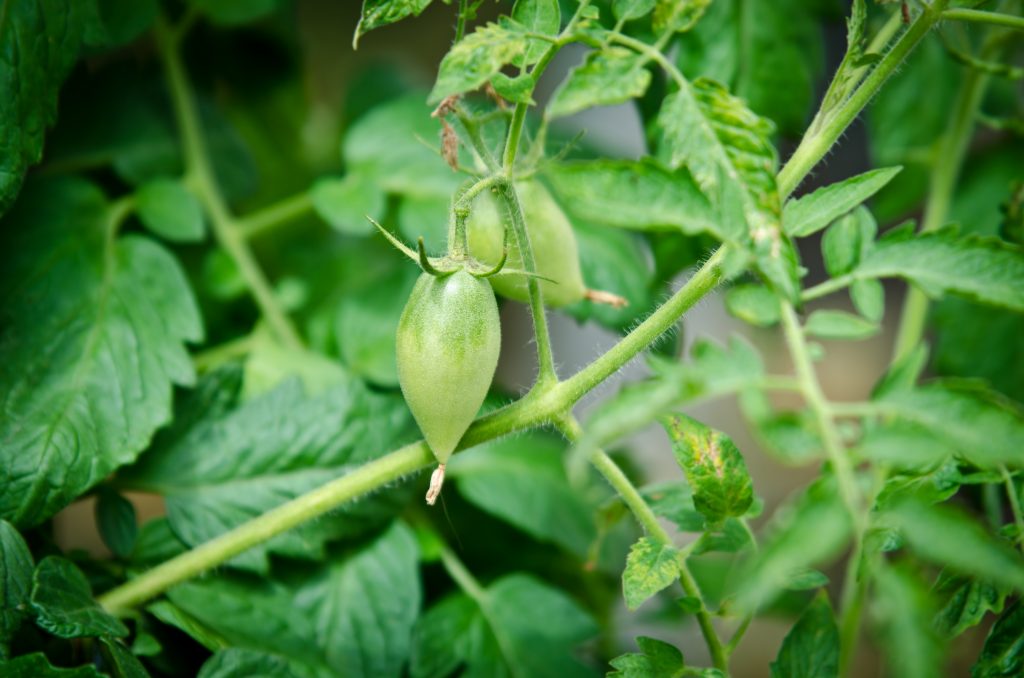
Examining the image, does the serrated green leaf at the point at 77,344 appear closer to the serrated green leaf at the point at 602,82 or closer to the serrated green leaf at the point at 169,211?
the serrated green leaf at the point at 169,211

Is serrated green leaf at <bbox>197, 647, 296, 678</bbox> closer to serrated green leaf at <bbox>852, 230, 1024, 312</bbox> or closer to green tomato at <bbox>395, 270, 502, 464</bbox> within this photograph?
green tomato at <bbox>395, 270, 502, 464</bbox>

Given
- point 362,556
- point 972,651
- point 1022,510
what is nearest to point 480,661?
point 362,556

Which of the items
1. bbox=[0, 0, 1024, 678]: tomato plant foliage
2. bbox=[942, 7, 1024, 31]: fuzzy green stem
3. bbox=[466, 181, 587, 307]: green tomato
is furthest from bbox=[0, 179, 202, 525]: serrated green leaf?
bbox=[942, 7, 1024, 31]: fuzzy green stem

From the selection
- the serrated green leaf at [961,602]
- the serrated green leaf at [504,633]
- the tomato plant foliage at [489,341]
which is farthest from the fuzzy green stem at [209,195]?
the serrated green leaf at [961,602]

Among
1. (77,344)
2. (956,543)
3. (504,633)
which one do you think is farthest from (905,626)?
(77,344)

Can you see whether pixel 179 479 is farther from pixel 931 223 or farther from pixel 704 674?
pixel 931 223
